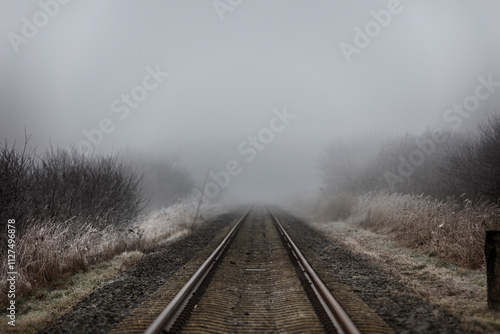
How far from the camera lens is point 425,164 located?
19656 mm

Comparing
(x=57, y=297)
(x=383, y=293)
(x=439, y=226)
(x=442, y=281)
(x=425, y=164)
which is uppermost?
(x=425, y=164)

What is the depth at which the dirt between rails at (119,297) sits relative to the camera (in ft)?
13.6

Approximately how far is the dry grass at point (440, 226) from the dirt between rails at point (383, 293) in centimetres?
189

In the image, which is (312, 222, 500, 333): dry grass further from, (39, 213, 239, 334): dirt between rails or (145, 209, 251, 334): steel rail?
(39, 213, 239, 334): dirt between rails

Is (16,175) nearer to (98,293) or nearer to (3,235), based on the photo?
(3,235)

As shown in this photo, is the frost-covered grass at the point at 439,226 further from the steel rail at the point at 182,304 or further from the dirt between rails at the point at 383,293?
the steel rail at the point at 182,304

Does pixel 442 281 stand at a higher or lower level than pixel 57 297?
lower

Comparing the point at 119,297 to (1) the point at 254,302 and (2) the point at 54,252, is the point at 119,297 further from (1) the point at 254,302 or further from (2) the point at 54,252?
(2) the point at 54,252

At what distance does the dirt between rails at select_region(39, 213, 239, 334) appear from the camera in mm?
4160

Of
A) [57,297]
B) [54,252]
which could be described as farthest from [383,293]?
[54,252]

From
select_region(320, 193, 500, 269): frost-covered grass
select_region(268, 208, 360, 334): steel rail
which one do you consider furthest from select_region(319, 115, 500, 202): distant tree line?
select_region(268, 208, 360, 334): steel rail

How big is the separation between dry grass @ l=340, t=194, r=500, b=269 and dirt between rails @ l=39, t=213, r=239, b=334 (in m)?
6.72

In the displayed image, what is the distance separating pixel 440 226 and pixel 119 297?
7731 millimetres

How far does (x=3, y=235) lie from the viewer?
7.02 m
